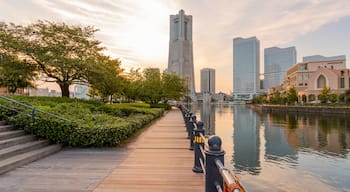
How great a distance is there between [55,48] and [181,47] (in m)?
108

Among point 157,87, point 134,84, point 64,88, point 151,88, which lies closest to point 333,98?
point 157,87

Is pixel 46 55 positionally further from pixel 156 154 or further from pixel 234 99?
pixel 234 99

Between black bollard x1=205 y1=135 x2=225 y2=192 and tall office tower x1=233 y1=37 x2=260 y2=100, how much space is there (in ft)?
614

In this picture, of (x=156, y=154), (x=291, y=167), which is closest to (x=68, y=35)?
(x=156, y=154)

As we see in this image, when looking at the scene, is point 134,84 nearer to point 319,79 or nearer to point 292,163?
point 292,163

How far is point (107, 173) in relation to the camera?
203 inches

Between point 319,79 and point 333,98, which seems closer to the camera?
point 333,98

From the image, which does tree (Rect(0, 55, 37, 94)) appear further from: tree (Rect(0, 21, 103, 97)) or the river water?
the river water

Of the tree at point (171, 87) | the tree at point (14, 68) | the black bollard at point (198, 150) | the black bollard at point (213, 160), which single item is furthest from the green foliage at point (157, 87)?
the black bollard at point (213, 160)

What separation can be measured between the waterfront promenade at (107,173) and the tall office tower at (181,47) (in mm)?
97252

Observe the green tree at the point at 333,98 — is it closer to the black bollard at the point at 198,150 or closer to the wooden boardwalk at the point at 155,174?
the wooden boardwalk at the point at 155,174

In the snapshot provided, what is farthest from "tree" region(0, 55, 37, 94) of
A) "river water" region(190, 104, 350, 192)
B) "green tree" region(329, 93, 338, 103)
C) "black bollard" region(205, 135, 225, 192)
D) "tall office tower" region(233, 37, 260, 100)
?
"tall office tower" region(233, 37, 260, 100)

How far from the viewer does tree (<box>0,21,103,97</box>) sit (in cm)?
1481

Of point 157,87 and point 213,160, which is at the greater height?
point 157,87
